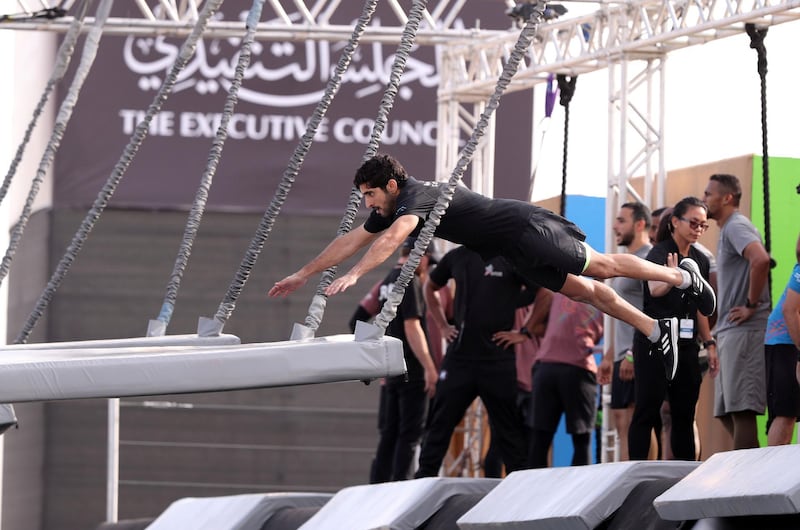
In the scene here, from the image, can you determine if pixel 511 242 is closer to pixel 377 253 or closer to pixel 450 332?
pixel 377 253

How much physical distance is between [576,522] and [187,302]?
8.08 m

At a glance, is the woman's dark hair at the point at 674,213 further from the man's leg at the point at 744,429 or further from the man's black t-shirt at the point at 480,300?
the man's black t-shirt at the point at 480,300

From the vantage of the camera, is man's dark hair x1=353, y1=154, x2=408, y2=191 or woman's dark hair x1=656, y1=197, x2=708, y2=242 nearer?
man's dark hair x1=353, y1=154, x2=408, y2=191

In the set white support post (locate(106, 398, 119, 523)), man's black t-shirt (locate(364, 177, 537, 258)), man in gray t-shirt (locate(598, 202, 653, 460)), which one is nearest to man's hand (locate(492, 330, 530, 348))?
man in gray t-shirt (locate(598, 202, 653, 460))

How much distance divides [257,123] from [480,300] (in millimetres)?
4996

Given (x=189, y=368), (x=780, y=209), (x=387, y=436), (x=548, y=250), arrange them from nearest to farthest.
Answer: (x=189, y=368), (x=548, y=250), (x=780, y=209), (x=387, y=436)

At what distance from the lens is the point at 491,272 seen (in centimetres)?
796

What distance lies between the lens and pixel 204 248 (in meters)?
12.3

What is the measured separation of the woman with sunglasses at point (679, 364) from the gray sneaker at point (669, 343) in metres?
0.31

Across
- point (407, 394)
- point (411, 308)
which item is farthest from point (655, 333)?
point (407, 394)

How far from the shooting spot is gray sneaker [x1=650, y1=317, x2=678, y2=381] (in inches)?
243

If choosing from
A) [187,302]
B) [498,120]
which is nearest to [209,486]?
[187,302]

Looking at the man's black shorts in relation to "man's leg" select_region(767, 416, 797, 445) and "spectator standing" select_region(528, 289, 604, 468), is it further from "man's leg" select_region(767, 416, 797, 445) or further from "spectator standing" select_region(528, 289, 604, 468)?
"spectator standing" select_region(528, 289, 604, 468)

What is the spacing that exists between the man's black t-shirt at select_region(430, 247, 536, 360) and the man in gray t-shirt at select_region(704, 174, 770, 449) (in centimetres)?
137
